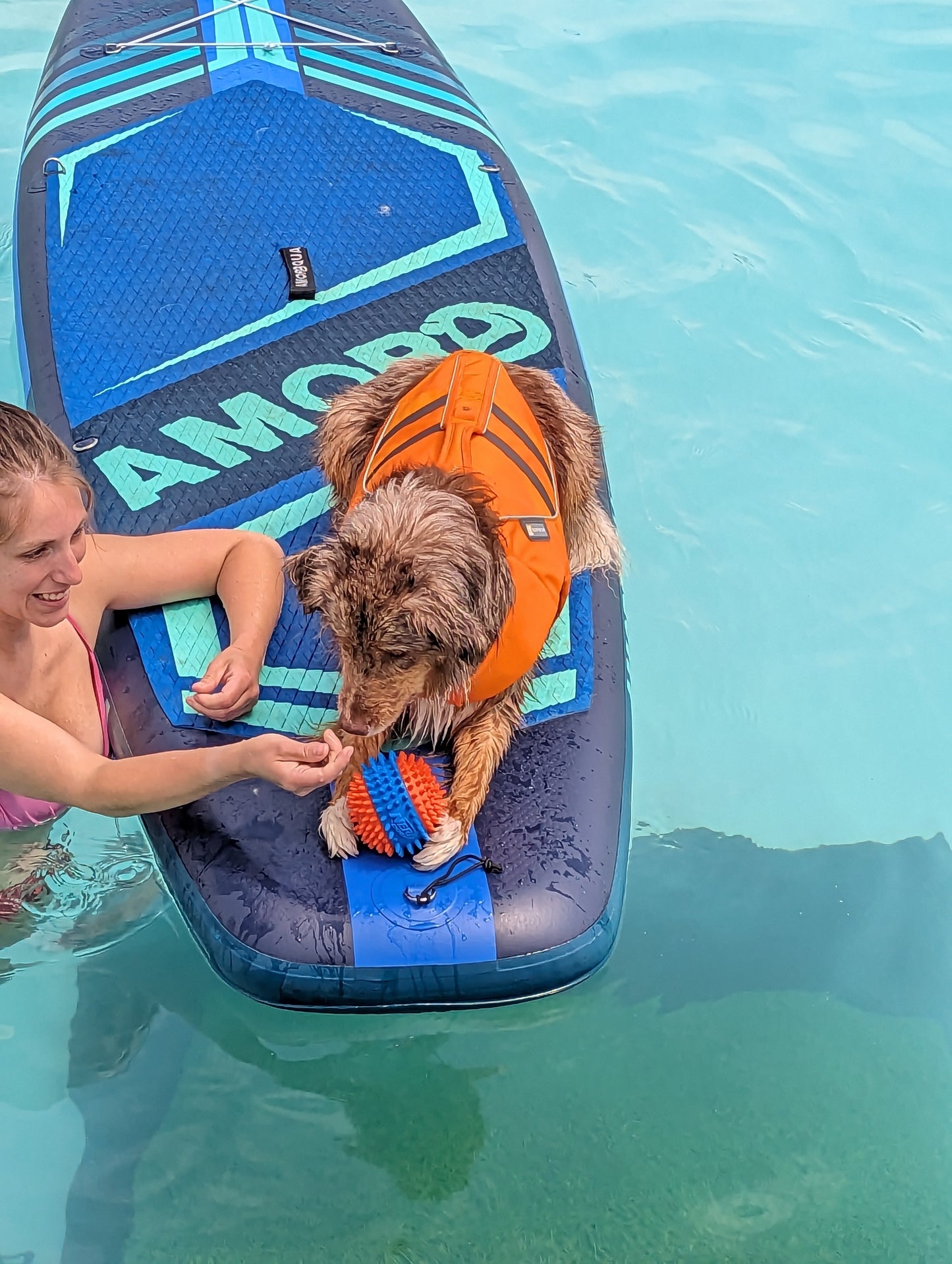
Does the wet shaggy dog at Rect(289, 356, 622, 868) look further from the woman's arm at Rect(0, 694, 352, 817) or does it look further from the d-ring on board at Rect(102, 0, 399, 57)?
the d-ring on board at Rect(102, 0, 399, 57)

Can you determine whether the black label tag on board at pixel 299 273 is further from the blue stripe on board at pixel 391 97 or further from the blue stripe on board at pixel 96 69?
the blue stripe on board at pixel 96 69

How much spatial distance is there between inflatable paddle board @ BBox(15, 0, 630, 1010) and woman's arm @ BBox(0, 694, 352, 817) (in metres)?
0.43

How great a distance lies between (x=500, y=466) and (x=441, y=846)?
0.92m

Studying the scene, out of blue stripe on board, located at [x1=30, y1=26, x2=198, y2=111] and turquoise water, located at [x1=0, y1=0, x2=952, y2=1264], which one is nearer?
turquoise water, located at [x1=0, y1=0, x2=952, y2=1264]

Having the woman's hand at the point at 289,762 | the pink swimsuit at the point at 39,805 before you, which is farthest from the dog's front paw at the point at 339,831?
the pink swimsuit at the point at 39,805

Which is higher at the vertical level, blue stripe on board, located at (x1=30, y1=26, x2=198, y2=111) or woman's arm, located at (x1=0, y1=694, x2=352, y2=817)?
blue stripe on board, located at (x1=30, y1=26, x2=198, y2=111)

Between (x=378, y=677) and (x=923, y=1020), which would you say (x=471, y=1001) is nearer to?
(x=378, y=677)

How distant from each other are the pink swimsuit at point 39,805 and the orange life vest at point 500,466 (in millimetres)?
768

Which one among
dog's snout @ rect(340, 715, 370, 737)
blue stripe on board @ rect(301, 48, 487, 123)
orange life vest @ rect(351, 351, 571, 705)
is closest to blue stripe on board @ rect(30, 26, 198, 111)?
blue stripe on board @ rect(301, 48, 487, 123)

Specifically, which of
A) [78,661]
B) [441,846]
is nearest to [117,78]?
[78,661]

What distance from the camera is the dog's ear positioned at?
2.29 meters

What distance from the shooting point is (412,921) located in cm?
252

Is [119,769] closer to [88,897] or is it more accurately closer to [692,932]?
[88,897]

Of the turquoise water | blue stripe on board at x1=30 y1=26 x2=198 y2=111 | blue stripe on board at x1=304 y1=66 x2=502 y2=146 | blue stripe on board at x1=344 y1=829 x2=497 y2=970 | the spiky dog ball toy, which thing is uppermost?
blue stripe on board at x1=30 y1=26 x2=198 y2=111
